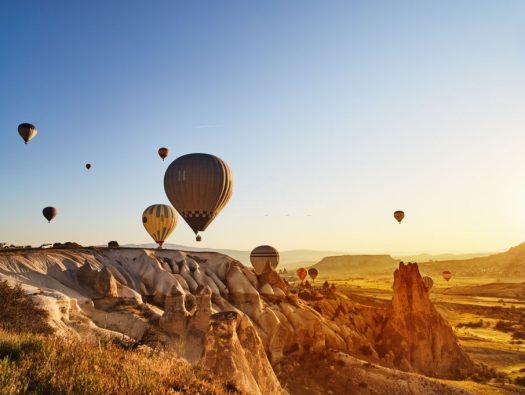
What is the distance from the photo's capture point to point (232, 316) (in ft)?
72.0

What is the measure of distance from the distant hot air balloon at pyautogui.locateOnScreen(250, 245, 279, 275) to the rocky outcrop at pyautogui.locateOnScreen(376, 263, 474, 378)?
38.5 meters

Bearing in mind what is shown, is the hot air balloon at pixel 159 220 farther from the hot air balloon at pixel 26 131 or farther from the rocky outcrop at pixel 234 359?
the rocky outcrop at pixel 234 359

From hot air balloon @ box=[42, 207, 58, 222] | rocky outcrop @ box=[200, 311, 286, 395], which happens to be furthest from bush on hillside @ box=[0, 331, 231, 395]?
hot air balloon @ box=[42, 207, 58, 222]

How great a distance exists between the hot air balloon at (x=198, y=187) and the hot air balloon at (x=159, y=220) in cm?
264

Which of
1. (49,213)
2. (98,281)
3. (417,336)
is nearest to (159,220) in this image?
(49,213)

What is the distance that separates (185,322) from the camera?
3138 cm

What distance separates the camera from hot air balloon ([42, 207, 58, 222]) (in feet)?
210

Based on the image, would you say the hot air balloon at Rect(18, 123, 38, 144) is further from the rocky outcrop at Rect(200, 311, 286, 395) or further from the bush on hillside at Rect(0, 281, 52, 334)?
the rocky outcrop at Rect(200, 311, 286, 395)

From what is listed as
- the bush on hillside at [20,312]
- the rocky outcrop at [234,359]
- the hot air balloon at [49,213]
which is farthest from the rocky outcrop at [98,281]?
the hot air balloon at [49,213]

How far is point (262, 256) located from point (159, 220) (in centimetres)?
3097

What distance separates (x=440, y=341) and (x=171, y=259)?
3044 cm

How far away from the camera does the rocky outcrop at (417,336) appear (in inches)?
1704

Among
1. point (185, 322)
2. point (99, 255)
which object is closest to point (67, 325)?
point (185, 322)

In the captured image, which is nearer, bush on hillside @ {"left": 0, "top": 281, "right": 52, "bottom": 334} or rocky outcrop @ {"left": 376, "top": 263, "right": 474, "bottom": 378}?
bush on hillside @ {"left": 0, "top": 281, "right": 52, "bottom": 334}
